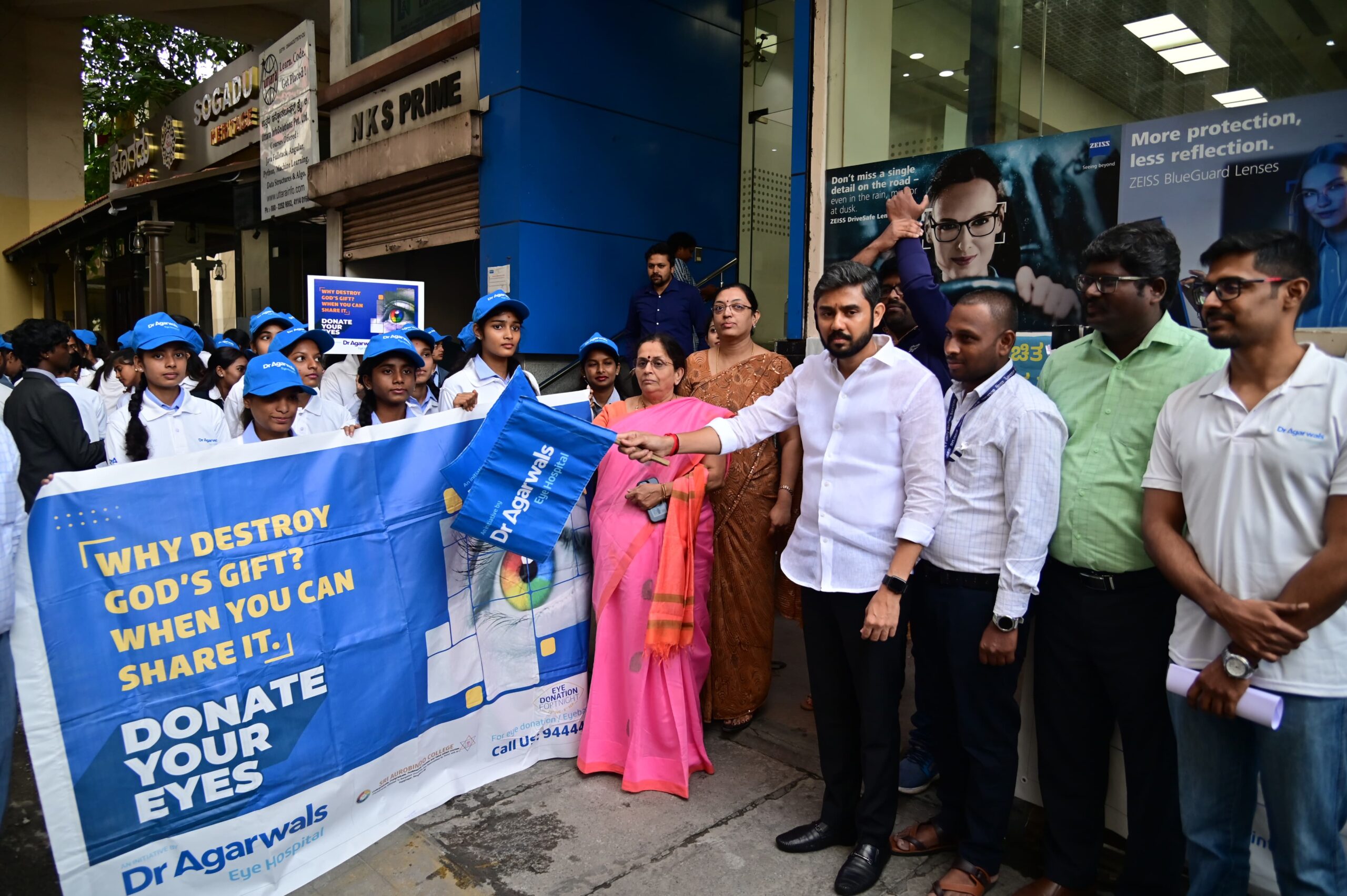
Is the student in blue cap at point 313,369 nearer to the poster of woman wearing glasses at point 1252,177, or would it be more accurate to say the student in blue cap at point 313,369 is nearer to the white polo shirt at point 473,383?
the white polo shirt at point 473,383

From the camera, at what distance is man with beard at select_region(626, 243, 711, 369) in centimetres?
654

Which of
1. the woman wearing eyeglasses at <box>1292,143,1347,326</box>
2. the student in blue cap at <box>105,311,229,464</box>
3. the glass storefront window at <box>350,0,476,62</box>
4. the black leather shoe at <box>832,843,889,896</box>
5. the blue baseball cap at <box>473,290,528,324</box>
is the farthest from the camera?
the glass storefront window at <box>350,0,476,62</box>

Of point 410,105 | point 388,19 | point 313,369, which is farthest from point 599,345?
point 388,19

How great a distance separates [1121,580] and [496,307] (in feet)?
9.66

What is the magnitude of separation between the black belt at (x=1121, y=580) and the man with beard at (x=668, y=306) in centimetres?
436

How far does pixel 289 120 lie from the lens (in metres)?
10.6

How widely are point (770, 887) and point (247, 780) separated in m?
1.68

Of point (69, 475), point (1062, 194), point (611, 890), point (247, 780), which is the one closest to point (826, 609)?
point (611, 890)

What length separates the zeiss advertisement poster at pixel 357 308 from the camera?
6301 mm

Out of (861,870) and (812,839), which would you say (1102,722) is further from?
(812,839)

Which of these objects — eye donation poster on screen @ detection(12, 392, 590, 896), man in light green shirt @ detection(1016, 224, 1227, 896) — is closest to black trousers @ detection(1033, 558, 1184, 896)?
man in light green shirt @ detection(1016, 224, 1227, 896)

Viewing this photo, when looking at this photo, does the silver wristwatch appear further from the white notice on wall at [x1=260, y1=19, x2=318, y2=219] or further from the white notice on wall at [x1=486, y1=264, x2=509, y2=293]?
the white notice on wall at [x1=260, y1=19, x2=318, y2=219]

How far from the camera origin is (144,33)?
2138 centimetres

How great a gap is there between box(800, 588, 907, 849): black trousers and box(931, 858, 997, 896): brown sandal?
207 millimetres
